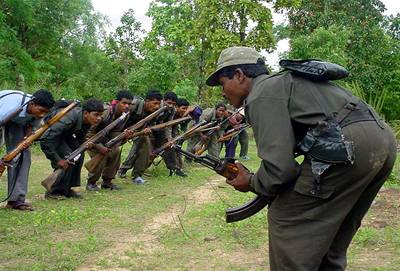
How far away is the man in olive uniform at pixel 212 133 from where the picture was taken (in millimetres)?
11422

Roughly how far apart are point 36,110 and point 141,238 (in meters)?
2.01

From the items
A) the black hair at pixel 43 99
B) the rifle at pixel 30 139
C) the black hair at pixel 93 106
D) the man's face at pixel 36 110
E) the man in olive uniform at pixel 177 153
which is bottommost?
the man in olive uniform at pixel 177 153

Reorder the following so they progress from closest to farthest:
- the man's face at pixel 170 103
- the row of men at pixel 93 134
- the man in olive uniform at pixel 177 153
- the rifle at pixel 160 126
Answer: the row of men at pixel 93 134
the rifle at pixel 160 126
the man's face at pixel 170 103
the man in olive uniform at pixel 177 153

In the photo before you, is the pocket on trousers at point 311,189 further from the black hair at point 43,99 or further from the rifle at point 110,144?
the rifle at point 110,144

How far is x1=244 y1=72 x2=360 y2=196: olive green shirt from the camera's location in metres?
2.71

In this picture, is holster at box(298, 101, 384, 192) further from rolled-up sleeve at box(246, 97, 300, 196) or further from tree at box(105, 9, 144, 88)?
tree at box(105, 9, 144, 88)

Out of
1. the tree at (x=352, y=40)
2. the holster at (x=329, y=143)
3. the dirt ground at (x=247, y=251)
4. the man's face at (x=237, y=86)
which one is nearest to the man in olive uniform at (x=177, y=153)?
the dirt ground at (x=247, y=251)

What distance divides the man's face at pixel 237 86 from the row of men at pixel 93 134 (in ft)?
11.5

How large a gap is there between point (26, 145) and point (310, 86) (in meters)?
4.27

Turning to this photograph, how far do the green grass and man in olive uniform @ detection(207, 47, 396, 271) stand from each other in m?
2.01

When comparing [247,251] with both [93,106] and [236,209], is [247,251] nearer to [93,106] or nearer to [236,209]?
[236,209]

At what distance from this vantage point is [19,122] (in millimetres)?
6402

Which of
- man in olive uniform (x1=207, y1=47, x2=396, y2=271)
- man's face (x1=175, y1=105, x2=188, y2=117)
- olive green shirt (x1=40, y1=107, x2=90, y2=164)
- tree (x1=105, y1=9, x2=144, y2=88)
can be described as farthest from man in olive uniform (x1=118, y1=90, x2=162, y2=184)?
tree (x1=105, y1=9, x2=144, y2=88)

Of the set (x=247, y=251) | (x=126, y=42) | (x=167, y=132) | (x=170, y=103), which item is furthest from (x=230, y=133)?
(x=126, y=42)
